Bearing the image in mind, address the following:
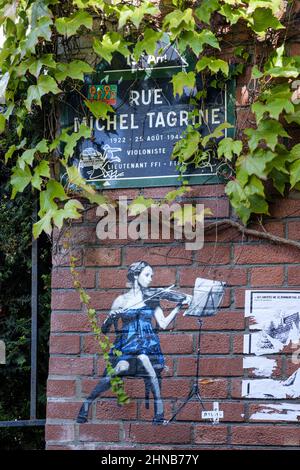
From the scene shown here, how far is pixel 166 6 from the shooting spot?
235 cm

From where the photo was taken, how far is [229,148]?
7.36ft

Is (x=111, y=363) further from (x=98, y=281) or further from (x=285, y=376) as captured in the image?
(x=285, y=376)

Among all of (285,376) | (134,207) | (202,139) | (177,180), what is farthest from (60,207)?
(285,376)

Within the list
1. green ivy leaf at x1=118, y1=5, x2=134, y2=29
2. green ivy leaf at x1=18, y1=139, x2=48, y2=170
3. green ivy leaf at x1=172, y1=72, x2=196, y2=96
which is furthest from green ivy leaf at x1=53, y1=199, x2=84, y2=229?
green ivy leaf at x1=118, y1=5, x2=134, y2=29

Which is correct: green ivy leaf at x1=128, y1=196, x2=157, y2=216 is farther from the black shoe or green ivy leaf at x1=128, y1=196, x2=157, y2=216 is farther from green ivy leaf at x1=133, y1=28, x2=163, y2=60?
the black shoe

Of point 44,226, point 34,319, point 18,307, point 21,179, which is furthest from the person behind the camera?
point 18,307

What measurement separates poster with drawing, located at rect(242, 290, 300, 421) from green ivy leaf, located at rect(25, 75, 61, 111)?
1134mm

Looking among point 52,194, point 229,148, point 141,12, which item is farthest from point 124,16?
point 52,194

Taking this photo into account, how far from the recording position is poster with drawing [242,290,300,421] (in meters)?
2.25

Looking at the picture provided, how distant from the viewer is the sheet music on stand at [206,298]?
232 cm

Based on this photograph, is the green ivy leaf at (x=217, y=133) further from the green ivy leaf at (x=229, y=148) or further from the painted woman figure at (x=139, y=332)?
the painted woman figure at (x=139, y=332)

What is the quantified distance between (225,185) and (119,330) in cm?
72

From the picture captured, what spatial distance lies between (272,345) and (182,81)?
42.3 inches

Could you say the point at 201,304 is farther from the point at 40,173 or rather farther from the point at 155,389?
the point at 40,173
